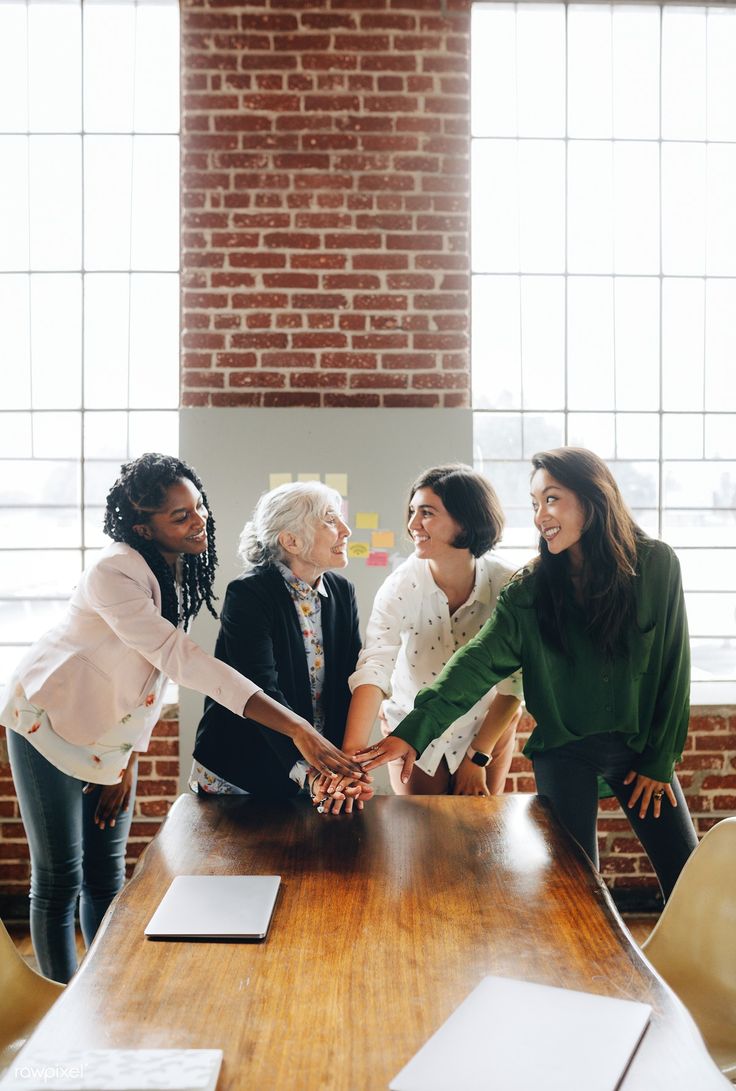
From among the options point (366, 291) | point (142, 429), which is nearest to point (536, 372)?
point (366, 291)

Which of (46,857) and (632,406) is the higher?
(632,406)

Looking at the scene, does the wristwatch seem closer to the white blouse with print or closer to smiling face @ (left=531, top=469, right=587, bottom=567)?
the white blouse with print

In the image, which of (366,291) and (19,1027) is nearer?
(19,1027)

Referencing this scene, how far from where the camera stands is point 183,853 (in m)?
1.76

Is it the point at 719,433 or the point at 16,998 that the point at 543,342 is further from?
the point at 16,998

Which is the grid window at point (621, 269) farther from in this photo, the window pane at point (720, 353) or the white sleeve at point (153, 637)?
the white sleeve at point (153, 637)

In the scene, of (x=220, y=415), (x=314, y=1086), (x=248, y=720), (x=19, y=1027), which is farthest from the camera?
(x=220, y=415)

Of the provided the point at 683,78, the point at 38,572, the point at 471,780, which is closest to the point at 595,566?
the point at 471,780

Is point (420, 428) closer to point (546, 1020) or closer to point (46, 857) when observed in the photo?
point (46, 857)

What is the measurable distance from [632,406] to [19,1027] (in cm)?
322

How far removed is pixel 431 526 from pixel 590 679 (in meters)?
0.64

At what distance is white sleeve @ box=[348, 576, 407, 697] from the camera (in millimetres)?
2314

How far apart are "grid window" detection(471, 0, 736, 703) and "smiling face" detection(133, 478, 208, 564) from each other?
178 cm

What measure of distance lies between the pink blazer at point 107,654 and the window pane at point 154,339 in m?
1.62
